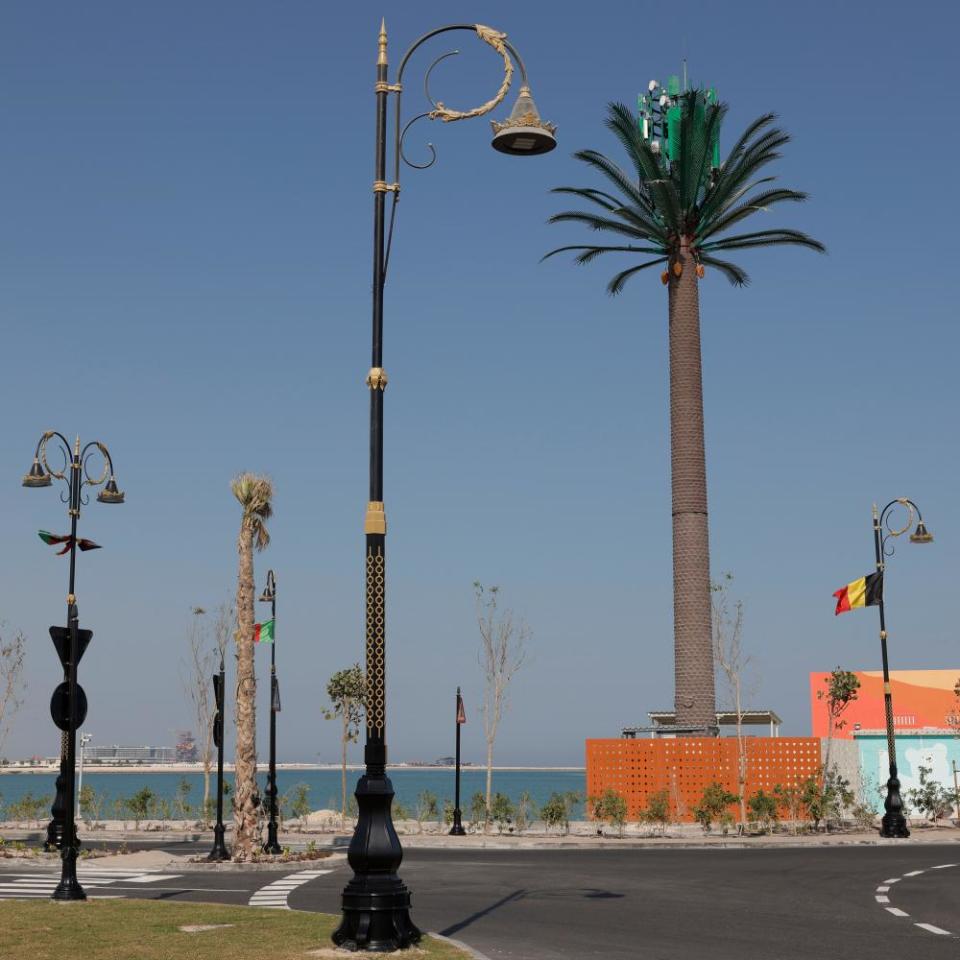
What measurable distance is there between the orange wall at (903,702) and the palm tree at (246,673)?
44647 mm

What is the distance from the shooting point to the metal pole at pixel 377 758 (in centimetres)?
1427

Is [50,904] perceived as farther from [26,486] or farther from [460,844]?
[460,844]

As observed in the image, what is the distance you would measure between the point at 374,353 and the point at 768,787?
32.5 meters

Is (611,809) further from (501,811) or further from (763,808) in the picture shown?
(763,808)

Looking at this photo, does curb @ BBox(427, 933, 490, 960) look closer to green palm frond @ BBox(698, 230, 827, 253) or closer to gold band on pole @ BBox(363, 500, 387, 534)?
gold band on pole @ BBox(363, 500, 387, 534)

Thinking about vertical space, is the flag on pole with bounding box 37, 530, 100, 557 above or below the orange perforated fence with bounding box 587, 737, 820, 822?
above

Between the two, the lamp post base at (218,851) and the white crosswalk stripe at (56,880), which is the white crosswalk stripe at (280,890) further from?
the lamp post base at (218,851)

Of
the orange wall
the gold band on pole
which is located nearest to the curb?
the gold band on pole

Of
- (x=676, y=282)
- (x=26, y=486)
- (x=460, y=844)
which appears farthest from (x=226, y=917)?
(x=676, y=282)

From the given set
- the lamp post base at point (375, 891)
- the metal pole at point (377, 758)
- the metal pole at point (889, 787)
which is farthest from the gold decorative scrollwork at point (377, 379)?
the metal pole at point (889, 787)

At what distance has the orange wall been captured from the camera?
229 ft

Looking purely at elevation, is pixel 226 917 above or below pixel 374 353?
below

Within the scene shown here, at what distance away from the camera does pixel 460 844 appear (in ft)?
125

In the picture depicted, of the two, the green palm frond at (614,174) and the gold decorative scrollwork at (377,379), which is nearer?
the gold decorative scrollwork at (377,379)
